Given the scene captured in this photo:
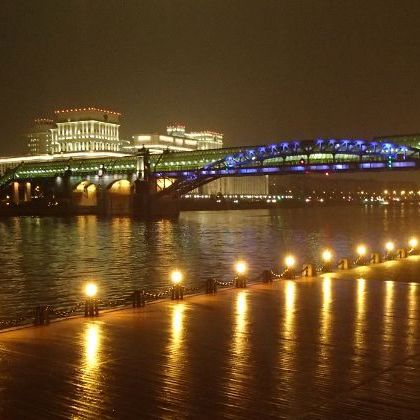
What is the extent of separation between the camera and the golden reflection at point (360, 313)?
12516 millimetres

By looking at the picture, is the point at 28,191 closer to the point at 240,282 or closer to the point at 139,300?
the point at 240,282

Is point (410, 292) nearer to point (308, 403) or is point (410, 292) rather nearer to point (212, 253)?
point (308, 403)

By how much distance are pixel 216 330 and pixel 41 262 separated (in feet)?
84.9

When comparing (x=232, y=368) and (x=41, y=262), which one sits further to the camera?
(x=41, y=262)

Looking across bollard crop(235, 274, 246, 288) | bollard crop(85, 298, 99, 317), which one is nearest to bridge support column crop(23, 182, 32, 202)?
bollard crop(235, 274, 246, 288)

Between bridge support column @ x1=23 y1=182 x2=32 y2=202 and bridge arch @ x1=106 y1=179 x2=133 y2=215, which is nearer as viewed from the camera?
bridge arch @ x1=106 y1=179 x2=133 y2=215

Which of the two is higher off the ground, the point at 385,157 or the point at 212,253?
the point at 385,157

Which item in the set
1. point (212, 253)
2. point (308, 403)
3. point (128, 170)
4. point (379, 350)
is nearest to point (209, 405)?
point (308, 403)

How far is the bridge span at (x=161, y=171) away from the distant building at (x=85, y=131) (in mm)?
50209

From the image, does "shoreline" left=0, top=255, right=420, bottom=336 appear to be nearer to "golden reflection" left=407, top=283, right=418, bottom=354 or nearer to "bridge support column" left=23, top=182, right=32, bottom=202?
"golden reflection" left=407, top=283, right=418, bottom=354

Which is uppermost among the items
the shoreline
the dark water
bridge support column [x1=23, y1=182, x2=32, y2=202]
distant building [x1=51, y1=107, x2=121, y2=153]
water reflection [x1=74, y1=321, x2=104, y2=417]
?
distant building [x1=51, y1=107, x2=121, y2=153]

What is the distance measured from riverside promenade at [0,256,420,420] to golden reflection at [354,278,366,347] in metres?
0.06

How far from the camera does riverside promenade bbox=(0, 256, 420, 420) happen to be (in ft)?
Result: 27.5

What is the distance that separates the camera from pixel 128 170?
111m
